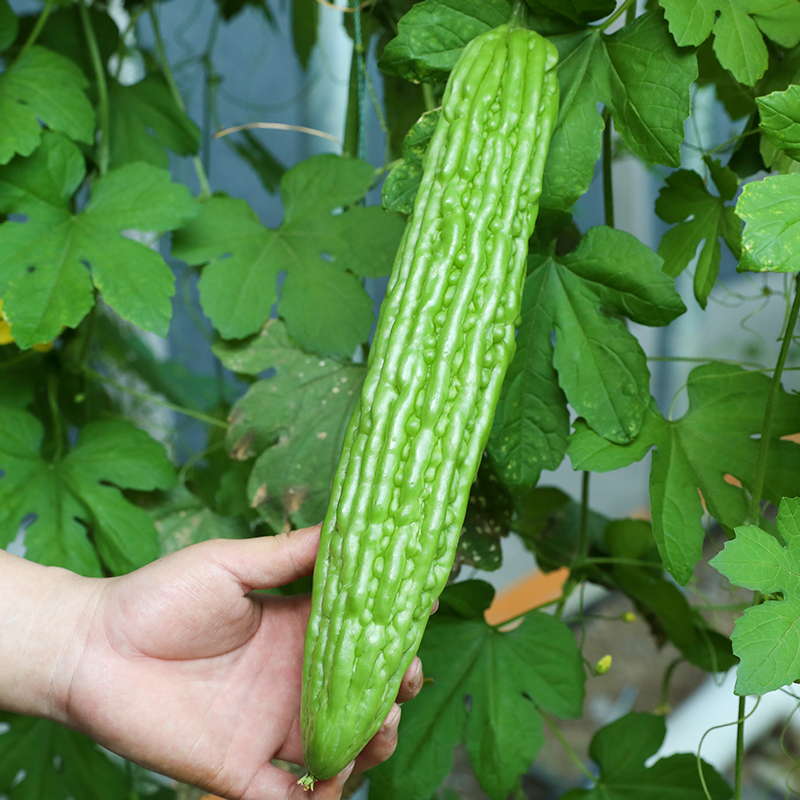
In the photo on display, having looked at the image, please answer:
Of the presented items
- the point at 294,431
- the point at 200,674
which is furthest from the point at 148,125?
the point at 200,674

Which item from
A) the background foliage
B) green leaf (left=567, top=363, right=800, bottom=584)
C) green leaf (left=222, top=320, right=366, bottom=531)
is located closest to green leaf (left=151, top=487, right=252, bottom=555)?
the background foliage

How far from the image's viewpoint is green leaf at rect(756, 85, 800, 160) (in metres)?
0.51

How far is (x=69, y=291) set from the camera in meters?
0.81

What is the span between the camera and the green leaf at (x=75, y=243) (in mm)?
804

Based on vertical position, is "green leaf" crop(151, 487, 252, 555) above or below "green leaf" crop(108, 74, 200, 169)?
below

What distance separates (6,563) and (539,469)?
0.59m

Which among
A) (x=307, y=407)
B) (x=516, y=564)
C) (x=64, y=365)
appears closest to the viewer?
(x=307, y=407)

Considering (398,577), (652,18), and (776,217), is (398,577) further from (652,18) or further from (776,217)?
(652,18)

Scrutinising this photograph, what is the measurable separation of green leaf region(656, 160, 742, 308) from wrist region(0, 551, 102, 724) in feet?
2.39

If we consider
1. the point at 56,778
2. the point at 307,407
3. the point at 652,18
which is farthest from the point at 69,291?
the point at 56,778

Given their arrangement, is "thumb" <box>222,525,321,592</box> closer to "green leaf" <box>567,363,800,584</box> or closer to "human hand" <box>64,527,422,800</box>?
"human hand" <box>64,527,422,800</box>

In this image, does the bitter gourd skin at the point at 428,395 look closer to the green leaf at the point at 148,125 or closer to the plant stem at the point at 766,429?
the plant stem at the point at 766,429

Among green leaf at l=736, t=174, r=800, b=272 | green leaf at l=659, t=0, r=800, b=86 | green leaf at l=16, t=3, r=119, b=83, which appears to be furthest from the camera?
green leaf at l=16, t=3, r=119, b=83

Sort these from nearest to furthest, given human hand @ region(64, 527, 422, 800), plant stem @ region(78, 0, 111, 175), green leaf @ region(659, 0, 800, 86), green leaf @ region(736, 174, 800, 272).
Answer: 1. green leaf @ region(736, 174, 800, 272)
2. green leaf @ region(659, 0, 800, 86)
3. human hand @ region(64, 527, 422, 800)
4. plant stem @ region(78, 0, 111, 175)
